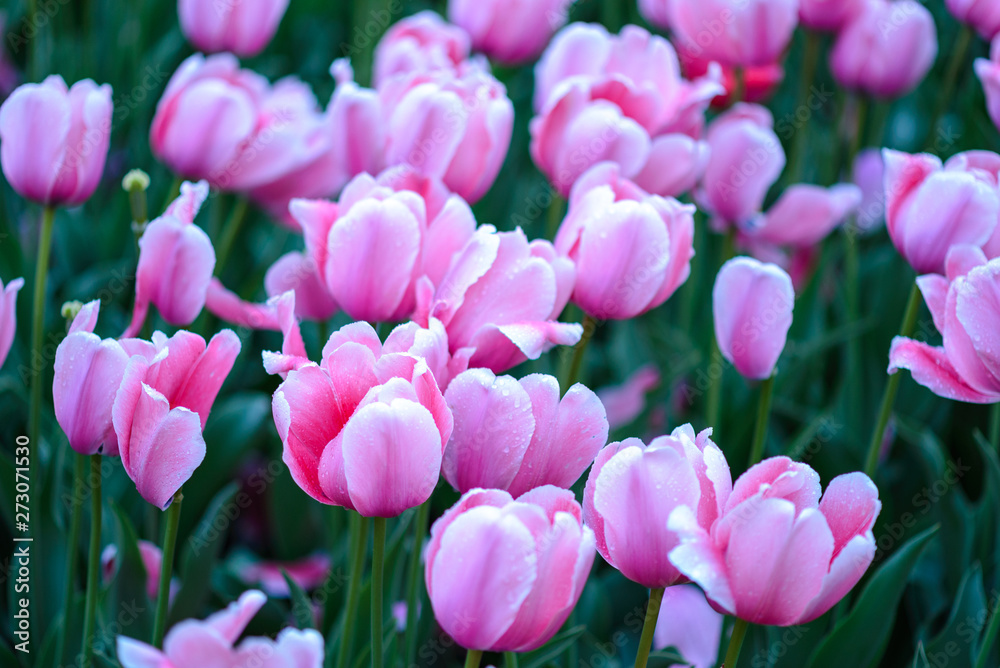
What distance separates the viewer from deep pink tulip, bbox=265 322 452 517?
1.74 ft

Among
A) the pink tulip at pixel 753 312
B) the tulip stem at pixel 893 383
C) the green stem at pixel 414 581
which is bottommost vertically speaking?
the green stem at pixel 414 581

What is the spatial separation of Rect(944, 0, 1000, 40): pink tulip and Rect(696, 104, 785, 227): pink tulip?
379 mm

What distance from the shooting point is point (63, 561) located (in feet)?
3.15

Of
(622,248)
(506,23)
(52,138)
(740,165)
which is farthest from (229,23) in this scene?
(622,248)

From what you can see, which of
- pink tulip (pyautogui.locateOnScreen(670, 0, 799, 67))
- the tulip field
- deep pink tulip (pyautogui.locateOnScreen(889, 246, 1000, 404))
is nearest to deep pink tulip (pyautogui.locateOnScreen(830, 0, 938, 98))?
the tulip field

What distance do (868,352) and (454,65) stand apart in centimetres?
62

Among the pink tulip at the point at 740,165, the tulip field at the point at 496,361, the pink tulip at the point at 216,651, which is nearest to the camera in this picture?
the pink tulip at the point at 216,651

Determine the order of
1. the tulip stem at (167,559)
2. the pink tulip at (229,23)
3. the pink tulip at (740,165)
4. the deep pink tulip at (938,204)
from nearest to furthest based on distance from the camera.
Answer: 1. the tulip stem at (167,559)
2. the deep pink tulip at (938,204)
3. the pink tulip at (740,165)
4. the pink tulip at (229,23)

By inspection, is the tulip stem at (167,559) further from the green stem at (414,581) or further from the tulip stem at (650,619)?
the tulip stem at (650,619)

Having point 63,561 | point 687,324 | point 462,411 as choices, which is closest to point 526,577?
point 462,411

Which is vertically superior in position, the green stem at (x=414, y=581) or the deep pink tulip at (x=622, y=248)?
the deep pink tulip at (x=622, y=248)

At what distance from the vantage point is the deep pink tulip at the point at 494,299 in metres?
0.65

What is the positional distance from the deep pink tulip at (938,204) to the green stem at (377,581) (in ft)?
1.59

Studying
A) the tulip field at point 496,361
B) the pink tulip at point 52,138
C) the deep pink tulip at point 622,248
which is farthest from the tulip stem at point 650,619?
the pink tulip at point 52,138
